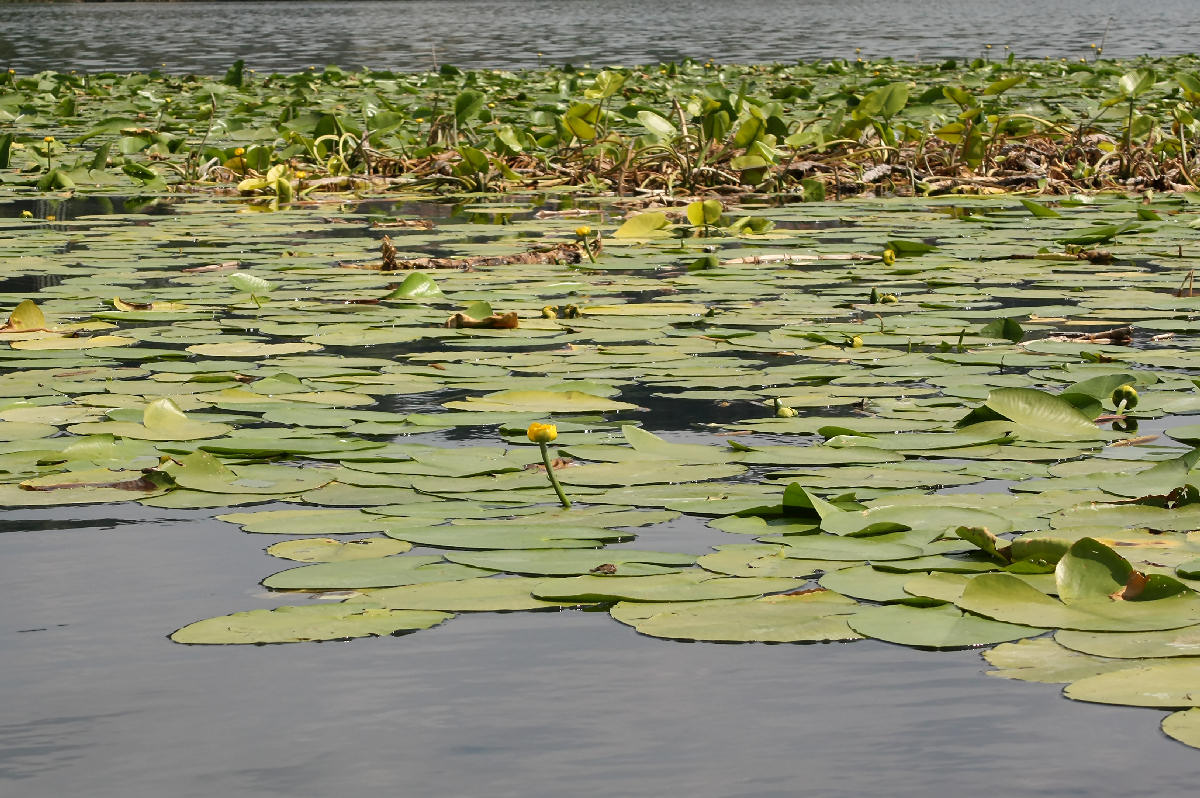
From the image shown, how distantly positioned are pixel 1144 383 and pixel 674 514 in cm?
110

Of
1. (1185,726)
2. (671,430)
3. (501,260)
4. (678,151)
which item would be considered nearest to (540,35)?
(678,151)

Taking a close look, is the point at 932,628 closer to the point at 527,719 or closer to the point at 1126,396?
the point at 527,719

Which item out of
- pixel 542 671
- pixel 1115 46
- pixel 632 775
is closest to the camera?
pixel 632 775

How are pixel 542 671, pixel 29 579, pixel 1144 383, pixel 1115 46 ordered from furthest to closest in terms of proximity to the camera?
pixel 1115 46 < pixel 1144 383 < pixel 29 579 < pixel 542 671

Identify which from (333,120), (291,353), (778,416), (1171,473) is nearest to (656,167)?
(333,120)

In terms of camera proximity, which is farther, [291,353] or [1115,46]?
[1115,46]

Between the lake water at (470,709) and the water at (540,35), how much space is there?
53.1 ft

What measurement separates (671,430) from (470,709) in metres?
1.14

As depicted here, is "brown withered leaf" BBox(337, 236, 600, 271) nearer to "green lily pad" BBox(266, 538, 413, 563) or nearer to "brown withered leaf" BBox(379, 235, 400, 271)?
"brown withered leaf" BBox(379, 235, 400, 271)

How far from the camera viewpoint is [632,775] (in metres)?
1.32

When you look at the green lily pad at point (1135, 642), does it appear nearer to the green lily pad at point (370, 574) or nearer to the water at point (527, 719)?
the water at point (527, 719)

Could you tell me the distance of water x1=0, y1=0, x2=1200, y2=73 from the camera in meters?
19.9

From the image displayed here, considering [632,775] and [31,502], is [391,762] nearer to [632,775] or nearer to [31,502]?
[632,775]

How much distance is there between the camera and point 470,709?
1.47 metres
